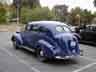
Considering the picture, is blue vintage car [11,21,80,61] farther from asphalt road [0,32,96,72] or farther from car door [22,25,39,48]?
asphalt road [0,32,96,72]

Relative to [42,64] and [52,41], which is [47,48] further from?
[42,64]

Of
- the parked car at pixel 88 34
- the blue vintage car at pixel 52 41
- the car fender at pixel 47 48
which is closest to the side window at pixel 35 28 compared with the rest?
the blue vintage car at pixel 52 41

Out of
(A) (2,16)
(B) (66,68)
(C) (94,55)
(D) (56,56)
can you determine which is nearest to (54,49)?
(D) (56,56)

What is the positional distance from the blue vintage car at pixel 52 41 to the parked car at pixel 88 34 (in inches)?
183

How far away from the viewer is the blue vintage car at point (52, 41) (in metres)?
9.12

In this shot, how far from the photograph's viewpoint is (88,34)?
591 inches

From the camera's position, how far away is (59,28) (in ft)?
33.1

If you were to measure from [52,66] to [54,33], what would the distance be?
4.58 ft

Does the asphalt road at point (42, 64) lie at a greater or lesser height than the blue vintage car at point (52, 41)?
lesser

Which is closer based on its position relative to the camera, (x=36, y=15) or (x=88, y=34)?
(x=88, y=34)

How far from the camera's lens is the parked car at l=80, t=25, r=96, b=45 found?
573 inches

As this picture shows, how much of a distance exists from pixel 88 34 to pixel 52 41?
615cm

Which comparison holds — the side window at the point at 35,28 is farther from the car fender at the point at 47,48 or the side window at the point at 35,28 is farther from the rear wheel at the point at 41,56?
the rear wheel at the point at 41,56

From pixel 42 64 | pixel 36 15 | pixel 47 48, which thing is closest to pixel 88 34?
pixel 47 48
